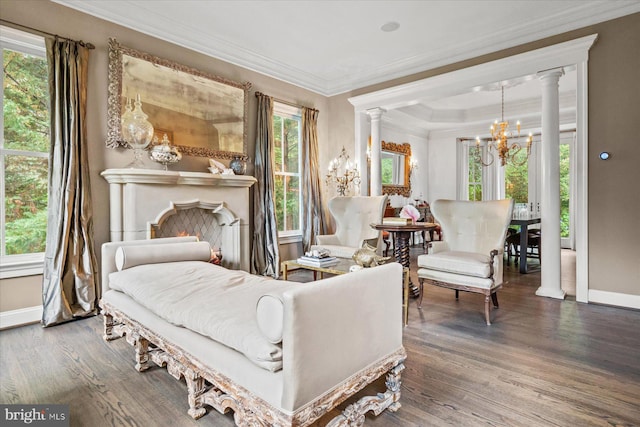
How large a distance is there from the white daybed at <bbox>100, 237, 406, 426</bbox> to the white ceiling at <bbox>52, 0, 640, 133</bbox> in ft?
9.10

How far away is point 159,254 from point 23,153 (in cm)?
160

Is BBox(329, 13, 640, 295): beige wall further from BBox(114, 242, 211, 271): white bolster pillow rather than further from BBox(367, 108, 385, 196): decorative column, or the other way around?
BBox(114, 242, 211, 271): white bolster pillow

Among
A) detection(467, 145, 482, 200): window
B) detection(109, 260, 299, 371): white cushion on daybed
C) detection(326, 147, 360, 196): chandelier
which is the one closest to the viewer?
detection(109, 260, 299, 371): white cushion on daybed

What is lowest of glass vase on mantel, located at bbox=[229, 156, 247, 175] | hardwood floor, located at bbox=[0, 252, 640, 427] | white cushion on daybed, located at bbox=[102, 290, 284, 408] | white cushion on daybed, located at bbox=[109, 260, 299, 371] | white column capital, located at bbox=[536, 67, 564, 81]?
hardwood floor, located at bbox=[0, 252, 640, 427]

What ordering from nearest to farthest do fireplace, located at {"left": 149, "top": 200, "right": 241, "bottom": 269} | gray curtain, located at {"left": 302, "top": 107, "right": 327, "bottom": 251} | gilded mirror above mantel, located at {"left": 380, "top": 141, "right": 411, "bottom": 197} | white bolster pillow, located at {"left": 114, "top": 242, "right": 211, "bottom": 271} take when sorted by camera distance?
white bolster pillow, located at {"left": 114, "top": 242, "right": 211, "bottom": 271}, fireplace, located at {"left": 149, "top": 200, "right": 241, "bottom": 269}, gray curtain, located at {"left": 302, "top": 107, "right": 327, "bottom": 251}, gilded mirror above mantel, located at {"left": 380, "top": 141, "right": 411, "bottom": 197}

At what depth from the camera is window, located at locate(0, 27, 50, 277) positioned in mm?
2928

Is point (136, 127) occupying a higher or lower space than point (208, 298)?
higher

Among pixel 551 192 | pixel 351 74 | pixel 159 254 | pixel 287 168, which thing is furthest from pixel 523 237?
pixel 159 254

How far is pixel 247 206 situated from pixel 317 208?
1.33 meters

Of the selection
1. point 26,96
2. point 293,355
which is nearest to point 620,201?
point 293,355

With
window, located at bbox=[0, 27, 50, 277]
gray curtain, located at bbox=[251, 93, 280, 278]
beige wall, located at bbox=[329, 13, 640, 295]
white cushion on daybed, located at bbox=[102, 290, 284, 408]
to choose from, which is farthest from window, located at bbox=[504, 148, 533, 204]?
window, located at bbox=[0, 27, 50, 277]

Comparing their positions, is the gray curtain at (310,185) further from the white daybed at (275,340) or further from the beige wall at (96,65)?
the white daybed at (275,340)

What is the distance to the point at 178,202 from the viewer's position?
3.62 m

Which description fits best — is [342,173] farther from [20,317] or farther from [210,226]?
[20,317]
